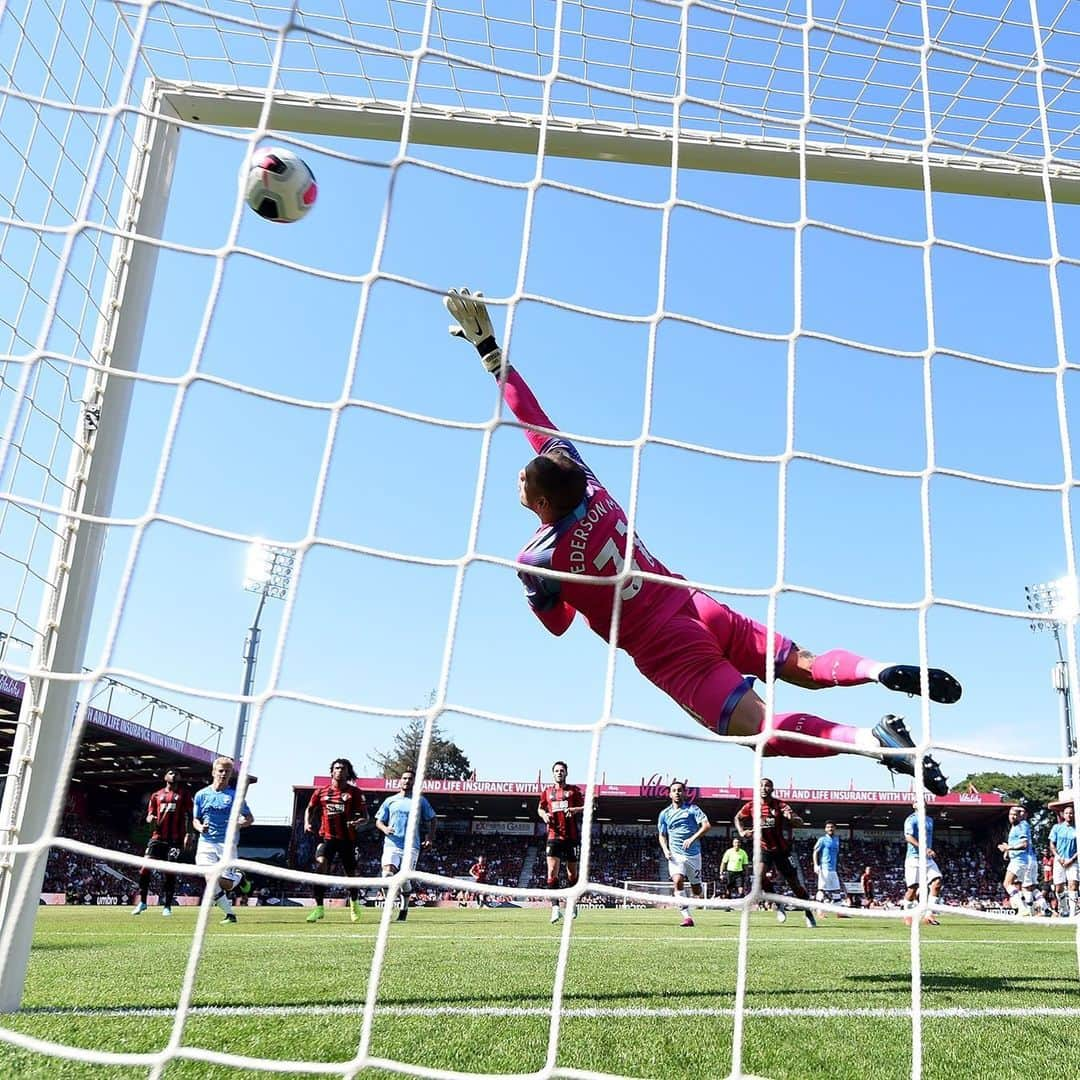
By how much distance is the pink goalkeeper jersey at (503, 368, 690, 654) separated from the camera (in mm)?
3510

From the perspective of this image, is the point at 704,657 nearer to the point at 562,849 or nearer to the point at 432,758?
the point at 562,849

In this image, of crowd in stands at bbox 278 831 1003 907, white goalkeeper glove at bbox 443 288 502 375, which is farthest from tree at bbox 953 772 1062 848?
white goalkeeper glove at bbox 443 288 502 375

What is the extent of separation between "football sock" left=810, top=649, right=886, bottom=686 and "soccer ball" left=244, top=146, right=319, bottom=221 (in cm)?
256

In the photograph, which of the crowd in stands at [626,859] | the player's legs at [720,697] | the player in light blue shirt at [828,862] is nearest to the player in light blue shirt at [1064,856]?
the player in light blue shirt at [828,862]

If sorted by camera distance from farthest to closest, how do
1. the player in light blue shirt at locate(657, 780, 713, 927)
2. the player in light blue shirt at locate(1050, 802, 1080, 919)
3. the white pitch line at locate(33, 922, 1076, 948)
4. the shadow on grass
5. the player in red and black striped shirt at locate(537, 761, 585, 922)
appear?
the player in light blue shirt at locate(1050, 802, 1080, 919)
the player in light blue shirt at locate(657, 780, 713, 927)
the player in red and black striped shirt at locate(537, 761, 585, 922)
the white pitch line at locate(33, 922, 1076, 948)
the shadow on grass

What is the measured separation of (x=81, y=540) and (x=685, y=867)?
851cm

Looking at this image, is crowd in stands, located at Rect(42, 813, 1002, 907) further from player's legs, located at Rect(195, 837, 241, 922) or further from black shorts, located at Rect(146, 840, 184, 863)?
player's legs, located at Rect(195, 837, 241, 922)

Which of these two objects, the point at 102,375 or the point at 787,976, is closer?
the point at 102,375

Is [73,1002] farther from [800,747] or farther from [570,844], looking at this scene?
[570,844]

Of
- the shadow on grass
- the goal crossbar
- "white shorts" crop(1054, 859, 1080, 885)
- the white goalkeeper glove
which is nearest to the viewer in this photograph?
the white goalkeeper glove

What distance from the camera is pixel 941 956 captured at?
629cm

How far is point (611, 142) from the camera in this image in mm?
4156

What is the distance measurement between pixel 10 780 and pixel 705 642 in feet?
8.44

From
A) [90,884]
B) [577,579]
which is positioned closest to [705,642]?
[577,579]
